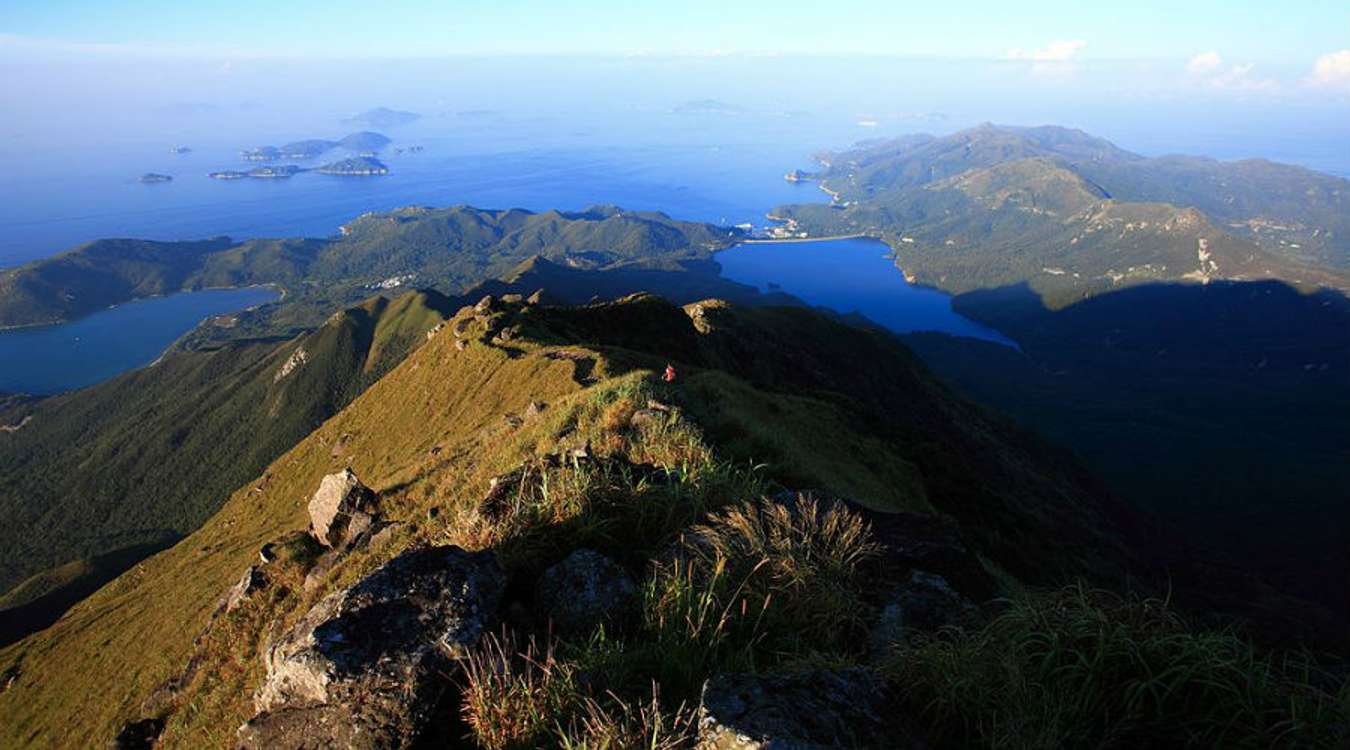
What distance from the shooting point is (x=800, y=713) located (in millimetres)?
3791

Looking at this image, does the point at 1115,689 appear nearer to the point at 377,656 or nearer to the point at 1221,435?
the point at 377,656

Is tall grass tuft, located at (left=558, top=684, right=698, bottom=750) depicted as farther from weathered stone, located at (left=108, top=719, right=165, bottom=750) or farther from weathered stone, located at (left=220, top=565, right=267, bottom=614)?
weathered stone, located at (left=220, top=565, right=267, bottom=614)

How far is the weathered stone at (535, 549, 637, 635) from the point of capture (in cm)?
539

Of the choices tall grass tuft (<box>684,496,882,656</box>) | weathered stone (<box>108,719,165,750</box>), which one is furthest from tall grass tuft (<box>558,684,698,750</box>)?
weathered stone (<box>108,719,165,750</box>)

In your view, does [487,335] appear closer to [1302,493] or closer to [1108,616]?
[1108,616]

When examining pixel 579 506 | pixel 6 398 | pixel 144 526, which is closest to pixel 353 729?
pixel 579 506

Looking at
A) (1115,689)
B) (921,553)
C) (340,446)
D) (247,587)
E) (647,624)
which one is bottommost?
(340,446)

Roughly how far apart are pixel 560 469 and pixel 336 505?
8.72m

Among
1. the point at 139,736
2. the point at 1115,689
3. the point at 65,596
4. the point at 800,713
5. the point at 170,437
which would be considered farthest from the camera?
the point at 170,437

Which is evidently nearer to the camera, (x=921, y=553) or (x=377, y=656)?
(x=377, y=656)

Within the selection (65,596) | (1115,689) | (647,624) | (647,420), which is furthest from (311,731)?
(65,596)

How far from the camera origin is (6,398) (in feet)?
560

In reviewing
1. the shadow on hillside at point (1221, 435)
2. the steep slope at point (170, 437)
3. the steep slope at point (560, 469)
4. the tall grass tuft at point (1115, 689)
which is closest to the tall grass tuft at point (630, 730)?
the tall grass tuft at point (1115, 689)

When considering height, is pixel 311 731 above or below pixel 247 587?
above
